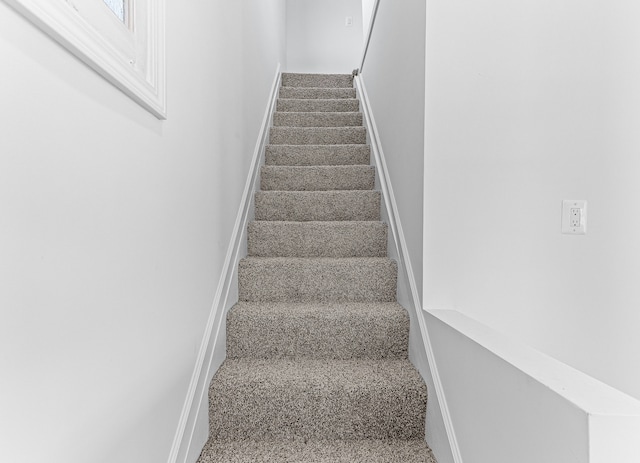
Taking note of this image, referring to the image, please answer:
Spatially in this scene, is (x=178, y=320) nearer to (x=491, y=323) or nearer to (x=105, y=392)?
(x=105, y=392)

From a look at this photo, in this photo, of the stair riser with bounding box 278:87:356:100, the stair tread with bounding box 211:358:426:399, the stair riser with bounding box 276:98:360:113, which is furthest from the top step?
the stair tread with bounding box 211:358:426:399

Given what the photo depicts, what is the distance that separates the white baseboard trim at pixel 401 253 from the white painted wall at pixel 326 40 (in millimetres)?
2241

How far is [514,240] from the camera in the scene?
1.32 m

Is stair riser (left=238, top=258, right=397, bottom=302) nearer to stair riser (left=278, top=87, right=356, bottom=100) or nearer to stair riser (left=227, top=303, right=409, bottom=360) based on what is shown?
stair riser (left=227, top=303, right=409, bottom=360)

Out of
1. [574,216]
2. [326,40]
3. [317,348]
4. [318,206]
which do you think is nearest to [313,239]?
[318,206]

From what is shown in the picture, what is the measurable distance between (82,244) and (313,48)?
4.82m

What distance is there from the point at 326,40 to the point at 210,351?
14.8ft

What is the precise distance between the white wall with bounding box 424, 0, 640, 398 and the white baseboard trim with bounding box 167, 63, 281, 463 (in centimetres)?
77

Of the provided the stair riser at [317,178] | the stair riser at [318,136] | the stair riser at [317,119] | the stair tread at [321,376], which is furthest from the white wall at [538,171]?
the stair riser at [317,119]

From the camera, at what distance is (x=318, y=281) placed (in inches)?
70.7

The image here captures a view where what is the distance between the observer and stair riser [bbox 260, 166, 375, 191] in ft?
7.96

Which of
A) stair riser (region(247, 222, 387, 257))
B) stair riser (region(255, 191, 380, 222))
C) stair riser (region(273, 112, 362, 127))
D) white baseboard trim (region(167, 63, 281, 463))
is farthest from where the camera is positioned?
stair riser (region(273, 112, 362, 127))

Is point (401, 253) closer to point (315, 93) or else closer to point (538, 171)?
point (538, 171)

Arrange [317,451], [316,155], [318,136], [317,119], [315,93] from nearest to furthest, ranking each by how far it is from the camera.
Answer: [317,451] → [316,155] → [318,136] → [317,119] → [315,93]
